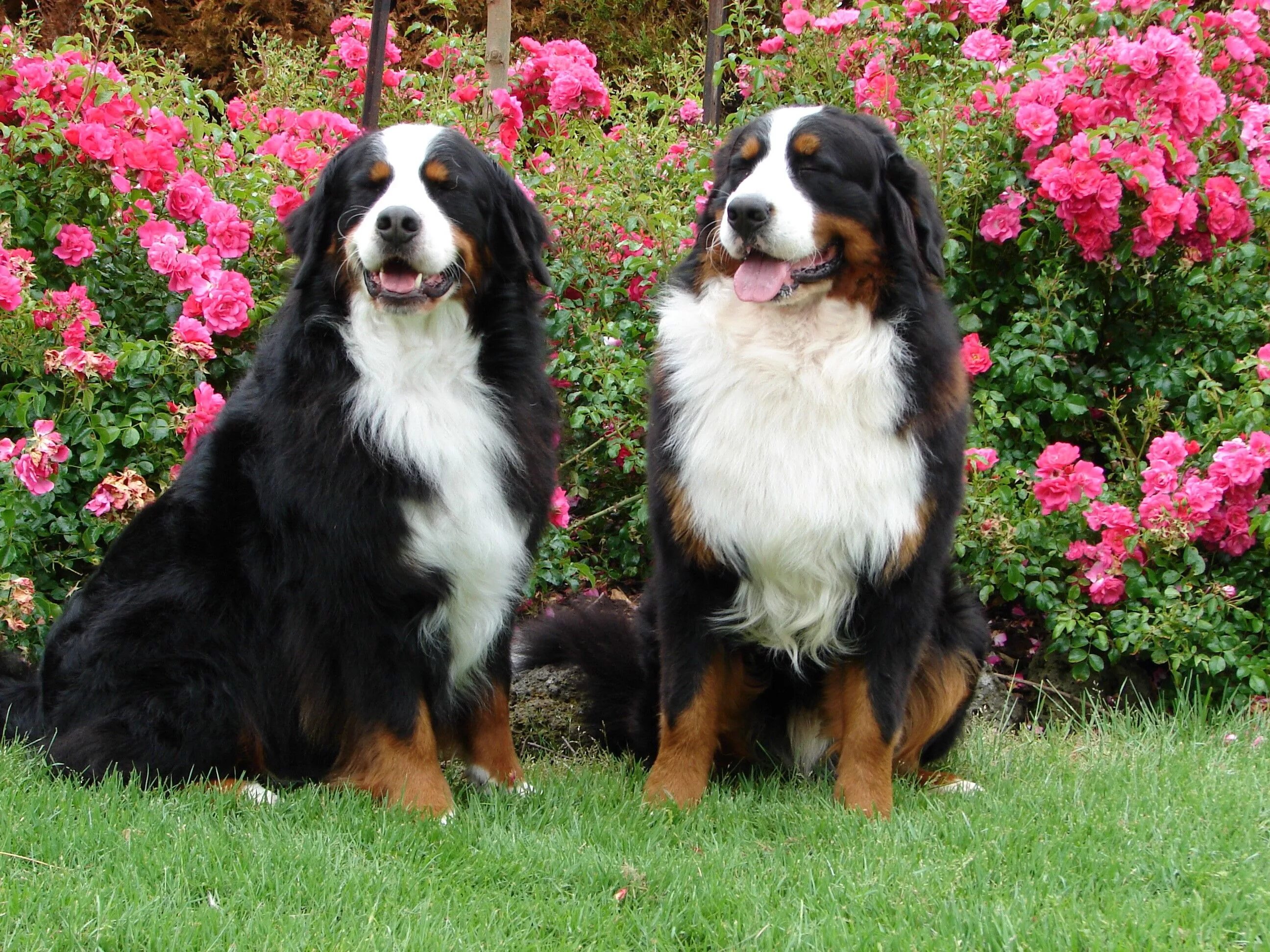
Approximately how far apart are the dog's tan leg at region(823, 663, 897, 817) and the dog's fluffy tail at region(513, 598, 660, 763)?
2.38ft

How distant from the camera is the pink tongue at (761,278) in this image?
122 inches

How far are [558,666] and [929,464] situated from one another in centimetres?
161

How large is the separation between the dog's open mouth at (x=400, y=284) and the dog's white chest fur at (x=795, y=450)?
2.21ft

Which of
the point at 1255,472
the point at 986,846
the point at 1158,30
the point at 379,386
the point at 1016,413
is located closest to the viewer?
the point at 986,846

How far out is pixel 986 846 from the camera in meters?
2.83

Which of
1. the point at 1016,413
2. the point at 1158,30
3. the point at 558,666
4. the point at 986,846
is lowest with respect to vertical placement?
the point at 558,666

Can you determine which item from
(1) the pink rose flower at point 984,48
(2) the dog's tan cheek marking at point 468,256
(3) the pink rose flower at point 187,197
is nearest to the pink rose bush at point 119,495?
(3) the pink rose flower at point 187,197

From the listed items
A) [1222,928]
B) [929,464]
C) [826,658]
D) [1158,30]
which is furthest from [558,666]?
[1158,30]

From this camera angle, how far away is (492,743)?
3.51m

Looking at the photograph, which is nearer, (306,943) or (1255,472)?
(306,943)

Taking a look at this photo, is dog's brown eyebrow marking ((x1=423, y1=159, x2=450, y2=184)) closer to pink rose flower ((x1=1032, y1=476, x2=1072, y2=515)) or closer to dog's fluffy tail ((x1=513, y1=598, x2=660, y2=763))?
dog's fluffy tail ((x1=513, y1=598, x2=660, y2=763))

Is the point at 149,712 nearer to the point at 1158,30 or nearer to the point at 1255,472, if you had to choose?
the point at 1255,472

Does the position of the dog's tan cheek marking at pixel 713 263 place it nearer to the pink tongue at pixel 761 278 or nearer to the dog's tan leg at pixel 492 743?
the pink tongue at pixel 761 278

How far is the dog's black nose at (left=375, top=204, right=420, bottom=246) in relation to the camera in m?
3.05
